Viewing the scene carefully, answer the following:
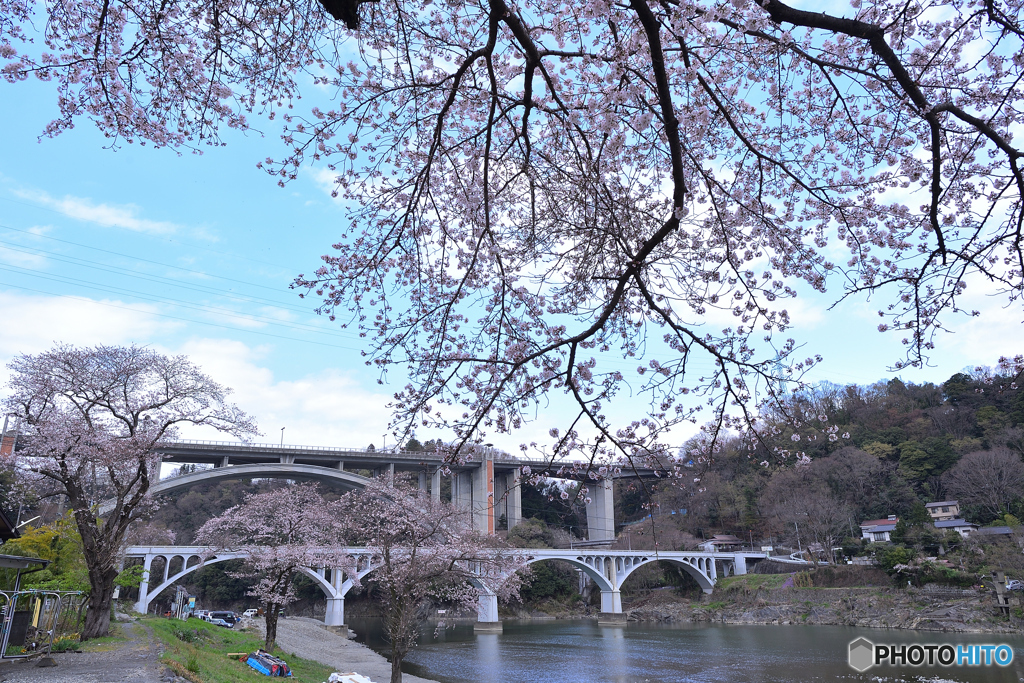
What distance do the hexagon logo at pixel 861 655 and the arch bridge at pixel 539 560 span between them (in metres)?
10.6

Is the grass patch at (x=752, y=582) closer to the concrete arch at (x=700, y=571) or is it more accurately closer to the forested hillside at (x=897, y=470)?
the concrete arch at (x=700, y=571)

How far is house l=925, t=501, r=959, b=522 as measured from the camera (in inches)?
1166

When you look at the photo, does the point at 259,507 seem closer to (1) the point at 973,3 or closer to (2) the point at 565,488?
(2) the point at 565,488

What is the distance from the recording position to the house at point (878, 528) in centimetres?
3086

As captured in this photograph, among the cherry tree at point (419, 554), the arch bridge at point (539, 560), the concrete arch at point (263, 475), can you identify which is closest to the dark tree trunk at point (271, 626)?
the cherry tree at point (419, 554)

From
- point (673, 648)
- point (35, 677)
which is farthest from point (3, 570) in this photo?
point (673, 648)

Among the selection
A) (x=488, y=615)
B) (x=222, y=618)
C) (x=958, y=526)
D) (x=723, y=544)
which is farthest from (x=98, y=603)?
(x=723, y=544)

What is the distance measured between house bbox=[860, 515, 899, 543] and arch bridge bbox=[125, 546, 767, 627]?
7606mm

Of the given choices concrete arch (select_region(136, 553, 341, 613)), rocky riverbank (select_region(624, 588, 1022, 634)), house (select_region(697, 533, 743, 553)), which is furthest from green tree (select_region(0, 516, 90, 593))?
house (select_region(697, 533, 743, 553))

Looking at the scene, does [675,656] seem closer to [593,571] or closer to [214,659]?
[214,659]

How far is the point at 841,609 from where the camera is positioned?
27391 mm

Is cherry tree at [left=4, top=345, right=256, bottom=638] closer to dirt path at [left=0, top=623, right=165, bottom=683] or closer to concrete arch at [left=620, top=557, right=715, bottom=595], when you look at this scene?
dirt path at [left=0, top=623, right=165, bottom=683]

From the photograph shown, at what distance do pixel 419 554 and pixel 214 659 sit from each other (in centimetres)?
472

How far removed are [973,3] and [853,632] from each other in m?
26.9
